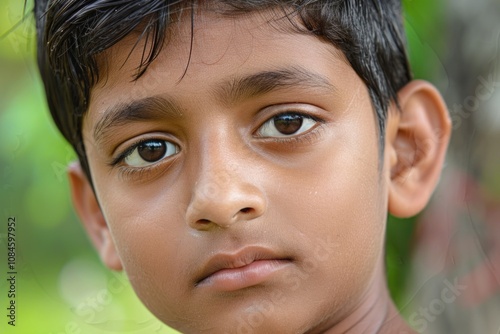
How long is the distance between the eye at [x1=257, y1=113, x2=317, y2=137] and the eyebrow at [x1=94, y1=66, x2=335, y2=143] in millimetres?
44

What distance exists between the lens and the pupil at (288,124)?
1132 mm

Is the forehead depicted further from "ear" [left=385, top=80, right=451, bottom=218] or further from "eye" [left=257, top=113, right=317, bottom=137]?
"ear" [left=385, top=80, right=451, bottom=218]

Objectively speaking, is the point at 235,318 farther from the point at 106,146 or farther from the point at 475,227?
the point at 475,227

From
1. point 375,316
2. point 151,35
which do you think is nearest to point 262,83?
point 151,35

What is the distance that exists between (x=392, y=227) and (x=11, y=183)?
2.30 feet

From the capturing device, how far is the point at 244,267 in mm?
1069

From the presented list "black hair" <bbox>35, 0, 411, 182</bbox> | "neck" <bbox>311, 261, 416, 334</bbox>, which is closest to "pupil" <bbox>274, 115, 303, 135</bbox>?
"black hair" <bbox>35, 0, 411, 182</bbox>

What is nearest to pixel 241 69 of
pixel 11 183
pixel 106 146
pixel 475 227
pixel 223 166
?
pixel 223 166

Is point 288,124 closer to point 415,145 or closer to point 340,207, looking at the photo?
point 340,207

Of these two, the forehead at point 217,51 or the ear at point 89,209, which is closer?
the forehead at point 217,51

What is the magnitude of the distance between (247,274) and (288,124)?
215 mm

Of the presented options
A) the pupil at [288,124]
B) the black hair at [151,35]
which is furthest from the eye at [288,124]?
the black hair at [151,35]

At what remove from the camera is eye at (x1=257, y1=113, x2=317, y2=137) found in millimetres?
1131

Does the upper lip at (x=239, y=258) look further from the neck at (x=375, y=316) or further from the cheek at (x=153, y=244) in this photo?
the neck at (x=375, y=316)
